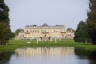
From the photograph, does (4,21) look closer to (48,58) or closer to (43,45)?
(43,45)

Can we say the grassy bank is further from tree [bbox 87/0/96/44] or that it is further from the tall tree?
tree [bbox 87/0/96/44]

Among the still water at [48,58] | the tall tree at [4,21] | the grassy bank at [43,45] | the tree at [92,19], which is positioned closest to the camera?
the still water at [48,58]

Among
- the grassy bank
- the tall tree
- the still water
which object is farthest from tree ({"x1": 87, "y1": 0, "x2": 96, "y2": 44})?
the still water

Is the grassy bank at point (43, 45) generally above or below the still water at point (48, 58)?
above

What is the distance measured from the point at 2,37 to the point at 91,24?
17607 mm

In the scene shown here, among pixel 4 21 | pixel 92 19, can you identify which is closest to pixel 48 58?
pixel 4 21

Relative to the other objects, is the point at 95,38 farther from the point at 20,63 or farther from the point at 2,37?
the point at 20,63

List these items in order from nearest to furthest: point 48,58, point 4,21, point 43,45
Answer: point 48,58, point 4,21, point 43,45

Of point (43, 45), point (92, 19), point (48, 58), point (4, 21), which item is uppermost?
point (92, 19)

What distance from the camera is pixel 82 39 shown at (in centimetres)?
12912

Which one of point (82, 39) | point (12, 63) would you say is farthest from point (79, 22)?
point (12, 63)

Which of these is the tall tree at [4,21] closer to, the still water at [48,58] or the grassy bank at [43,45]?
the grassy bank at [43,45]

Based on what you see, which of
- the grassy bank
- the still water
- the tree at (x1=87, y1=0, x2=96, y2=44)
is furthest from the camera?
the tree at (x1=87, y1=0, x2=96, y2=44)

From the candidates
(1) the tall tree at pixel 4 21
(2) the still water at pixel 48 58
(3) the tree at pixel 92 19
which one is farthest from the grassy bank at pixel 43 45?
(2) the still water at pixel 48 58
